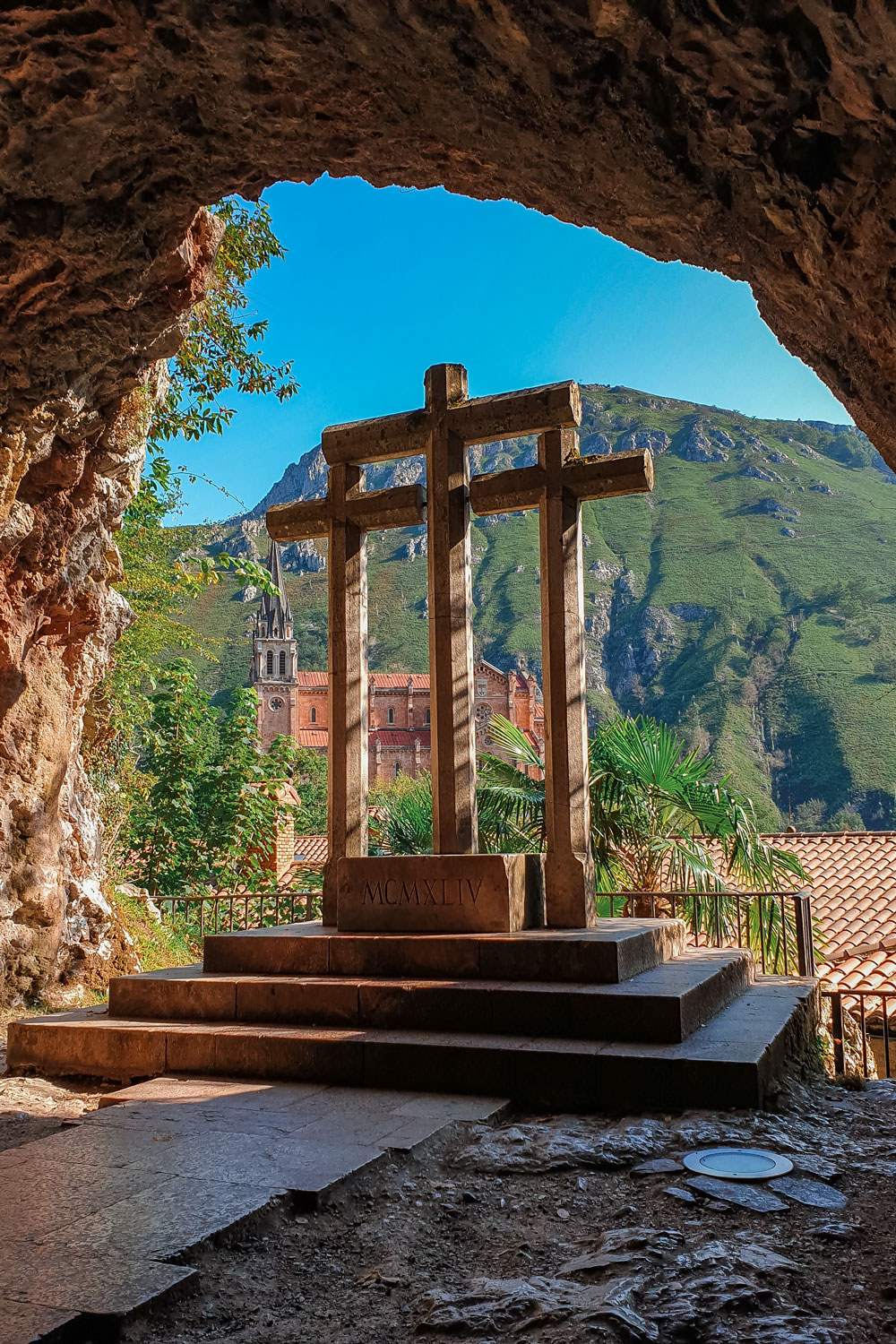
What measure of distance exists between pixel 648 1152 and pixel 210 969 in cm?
371

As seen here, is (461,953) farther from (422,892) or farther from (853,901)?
(853,901)

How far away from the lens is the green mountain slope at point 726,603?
75125 millimetres

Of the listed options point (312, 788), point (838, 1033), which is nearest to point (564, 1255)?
point (838, 1033)

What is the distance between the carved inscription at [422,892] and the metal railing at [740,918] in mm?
2502

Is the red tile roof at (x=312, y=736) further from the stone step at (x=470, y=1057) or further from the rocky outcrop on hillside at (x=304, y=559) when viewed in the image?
the stone step at (x=470, y=1057)

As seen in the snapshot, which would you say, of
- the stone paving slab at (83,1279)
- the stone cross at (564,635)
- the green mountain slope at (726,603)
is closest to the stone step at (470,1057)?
the stone cross at (564,635)

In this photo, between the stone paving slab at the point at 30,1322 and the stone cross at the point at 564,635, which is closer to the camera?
the stone paving slab at the point at 30,1322

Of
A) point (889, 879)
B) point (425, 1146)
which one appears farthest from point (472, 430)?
point (889, 879)

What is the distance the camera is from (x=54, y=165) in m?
3.79

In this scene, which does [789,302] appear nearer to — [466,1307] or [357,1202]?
[466,1307]

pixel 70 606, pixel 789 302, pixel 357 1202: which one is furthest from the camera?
pixel 70 606

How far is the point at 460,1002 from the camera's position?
529cm

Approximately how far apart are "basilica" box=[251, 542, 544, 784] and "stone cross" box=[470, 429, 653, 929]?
6302cm

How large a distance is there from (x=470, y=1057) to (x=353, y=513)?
447cm
